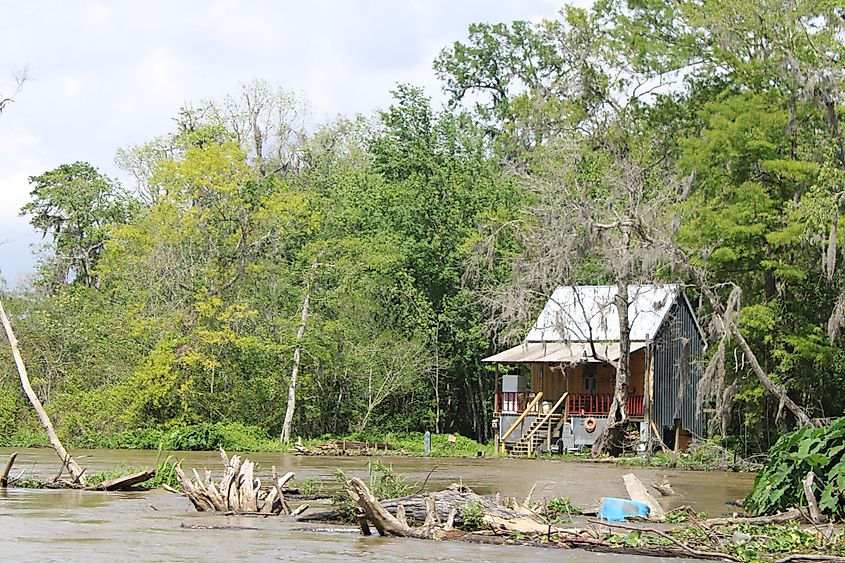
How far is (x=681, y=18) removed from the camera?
3884cm

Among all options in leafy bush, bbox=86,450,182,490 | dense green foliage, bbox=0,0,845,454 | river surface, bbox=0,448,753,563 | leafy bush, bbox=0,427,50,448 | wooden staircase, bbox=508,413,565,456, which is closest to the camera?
river surface, bbox=0,448,753,563

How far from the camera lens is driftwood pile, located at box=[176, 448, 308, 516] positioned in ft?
55.9

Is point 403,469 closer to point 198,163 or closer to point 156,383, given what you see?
point 156,383

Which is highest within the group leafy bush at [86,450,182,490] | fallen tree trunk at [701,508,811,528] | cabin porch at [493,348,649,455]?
cabin porch at [493,348,649,455]

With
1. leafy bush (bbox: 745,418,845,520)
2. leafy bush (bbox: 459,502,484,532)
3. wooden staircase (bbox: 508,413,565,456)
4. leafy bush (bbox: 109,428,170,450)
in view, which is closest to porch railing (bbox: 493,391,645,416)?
wooden staircase (bbox: 508,413,565,456)

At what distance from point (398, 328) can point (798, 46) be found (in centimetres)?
2167

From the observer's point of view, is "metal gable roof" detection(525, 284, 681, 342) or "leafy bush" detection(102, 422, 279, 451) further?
"leafy bush" detection(102, 422, 279, 451)

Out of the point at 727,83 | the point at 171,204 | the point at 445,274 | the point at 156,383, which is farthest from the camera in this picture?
the point at 445,274

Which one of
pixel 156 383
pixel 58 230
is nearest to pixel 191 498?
pixel 156 383

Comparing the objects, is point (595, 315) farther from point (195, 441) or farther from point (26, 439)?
point (26, 439)

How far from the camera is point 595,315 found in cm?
3947

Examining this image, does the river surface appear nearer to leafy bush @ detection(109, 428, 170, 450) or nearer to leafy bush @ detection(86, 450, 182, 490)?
leafy bush @ detection(86, 450, 182, 490)

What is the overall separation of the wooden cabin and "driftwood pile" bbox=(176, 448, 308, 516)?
22.2m

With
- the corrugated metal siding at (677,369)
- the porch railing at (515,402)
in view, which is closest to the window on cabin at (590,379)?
the porch railing at (515,402)
